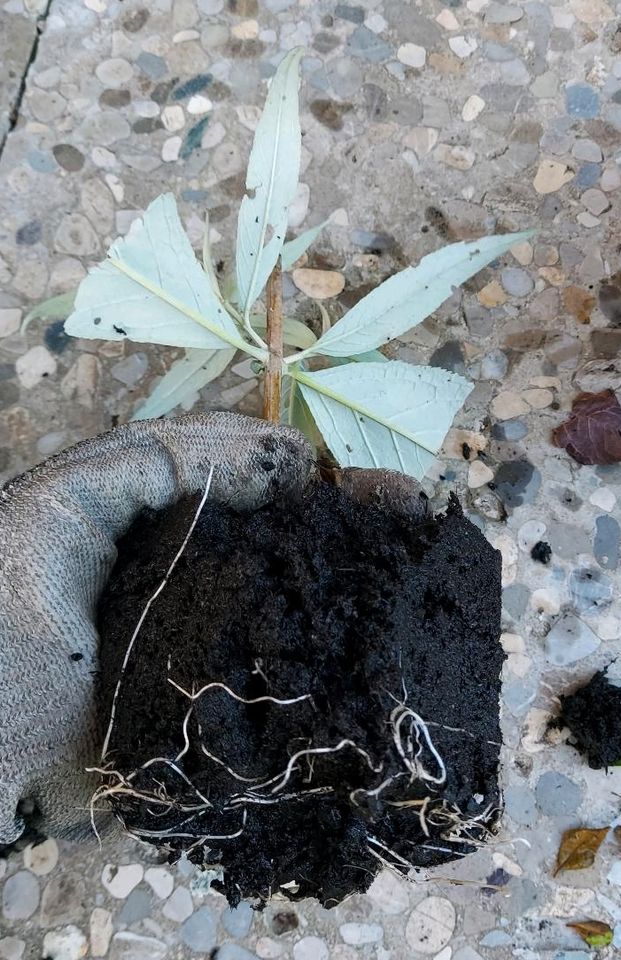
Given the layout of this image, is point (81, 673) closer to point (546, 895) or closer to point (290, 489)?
point (290, 489)

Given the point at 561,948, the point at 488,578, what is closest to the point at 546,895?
the point at 561,948

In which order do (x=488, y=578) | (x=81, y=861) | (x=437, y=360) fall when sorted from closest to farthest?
(x=488, y=578) < (x=81, y=861) < (x=437, y=360)

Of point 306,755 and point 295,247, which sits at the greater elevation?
point 295,247

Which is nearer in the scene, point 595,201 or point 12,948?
point 12,948

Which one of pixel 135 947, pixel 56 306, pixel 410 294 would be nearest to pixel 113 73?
pixel 56 306

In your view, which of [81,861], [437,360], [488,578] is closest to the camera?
[488,578]

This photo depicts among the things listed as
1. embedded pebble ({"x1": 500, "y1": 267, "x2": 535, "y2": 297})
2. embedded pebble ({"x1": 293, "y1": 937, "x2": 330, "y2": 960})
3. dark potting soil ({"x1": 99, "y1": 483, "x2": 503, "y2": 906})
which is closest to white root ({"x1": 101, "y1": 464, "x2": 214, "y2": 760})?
dark potting soil ({"x1": 99, "y1": 483, "x2": 503, "y2": 906})

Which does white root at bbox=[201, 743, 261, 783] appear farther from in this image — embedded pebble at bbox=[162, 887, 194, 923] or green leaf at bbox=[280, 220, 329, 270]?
green leaf at bbox=[280, 220, 329, 270]

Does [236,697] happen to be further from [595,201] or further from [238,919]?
[595,201]
